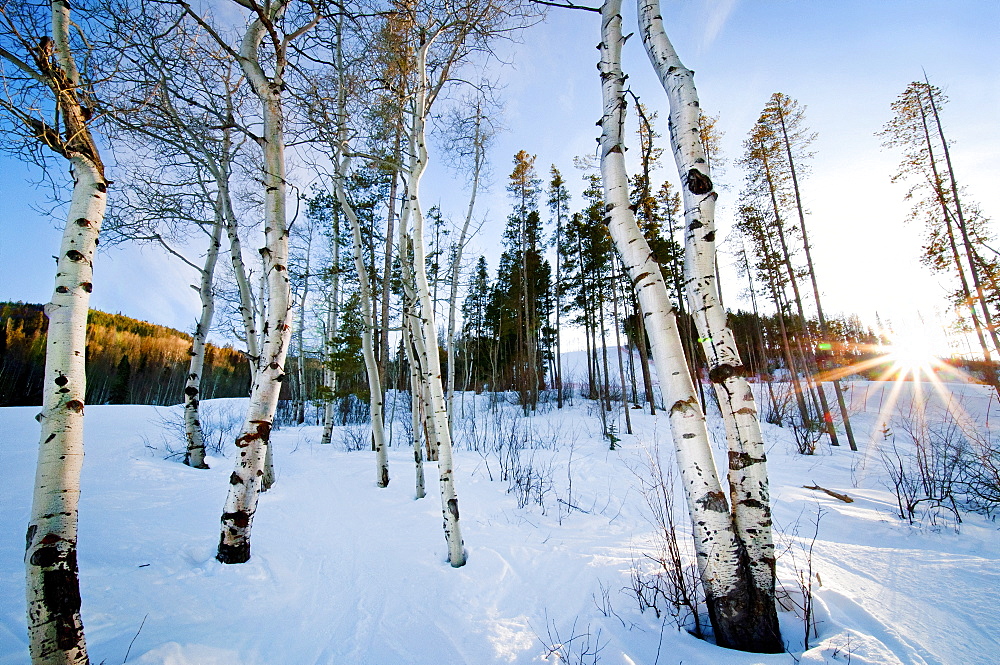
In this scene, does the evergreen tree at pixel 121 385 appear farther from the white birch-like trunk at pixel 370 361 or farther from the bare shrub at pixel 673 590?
the bare shrub at pixel 673 590

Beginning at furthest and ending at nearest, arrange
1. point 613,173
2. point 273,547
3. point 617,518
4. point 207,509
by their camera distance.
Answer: point 617,518, point 207,509, point 273,547, point 613,173

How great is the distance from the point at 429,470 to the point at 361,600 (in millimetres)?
4411

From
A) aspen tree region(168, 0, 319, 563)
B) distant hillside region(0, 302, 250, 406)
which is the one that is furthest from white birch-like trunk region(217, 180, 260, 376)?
distant hillside region(0, 302, 250, 406)

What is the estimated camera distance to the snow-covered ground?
2.03 meters

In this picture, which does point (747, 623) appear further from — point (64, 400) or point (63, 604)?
point (64, 400)

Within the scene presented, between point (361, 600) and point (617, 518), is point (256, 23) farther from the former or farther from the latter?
point (617, 518)

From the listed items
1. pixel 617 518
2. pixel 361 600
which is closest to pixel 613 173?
pixel 361 600

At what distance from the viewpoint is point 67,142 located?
6.89 feet

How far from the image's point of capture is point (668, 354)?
2371 mm

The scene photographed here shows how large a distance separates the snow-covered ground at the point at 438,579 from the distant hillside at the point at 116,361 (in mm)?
26561

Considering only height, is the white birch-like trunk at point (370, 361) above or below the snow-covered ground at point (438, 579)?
above

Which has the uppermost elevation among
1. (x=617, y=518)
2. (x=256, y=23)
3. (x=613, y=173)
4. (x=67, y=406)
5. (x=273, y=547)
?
(x=256, y=23)

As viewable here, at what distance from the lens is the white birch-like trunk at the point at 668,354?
2174 millimetres

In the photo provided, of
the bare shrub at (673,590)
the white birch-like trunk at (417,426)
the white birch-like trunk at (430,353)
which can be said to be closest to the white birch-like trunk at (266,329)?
the white birch-like trunk at (430,353)
